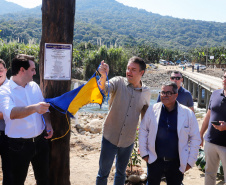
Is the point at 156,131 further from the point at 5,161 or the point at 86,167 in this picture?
the point at 86,167

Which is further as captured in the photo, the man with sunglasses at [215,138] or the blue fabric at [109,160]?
the man with sunglasses at [215,138]

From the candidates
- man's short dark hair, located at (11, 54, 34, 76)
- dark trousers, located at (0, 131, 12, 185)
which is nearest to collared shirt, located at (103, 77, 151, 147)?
man's short dark hair, located at (11, 54, 34, 76)

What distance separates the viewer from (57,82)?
2838 mm

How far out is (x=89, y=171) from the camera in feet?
14.6

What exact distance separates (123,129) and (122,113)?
0.62 feet

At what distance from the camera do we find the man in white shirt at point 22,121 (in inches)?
87.6

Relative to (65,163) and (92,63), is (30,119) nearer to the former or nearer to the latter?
(65,163)

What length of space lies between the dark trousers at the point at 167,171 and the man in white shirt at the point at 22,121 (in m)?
1.16

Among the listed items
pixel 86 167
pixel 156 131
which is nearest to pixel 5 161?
pixel 156 131

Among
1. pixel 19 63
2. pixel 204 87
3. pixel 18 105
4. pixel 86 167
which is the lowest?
pixel 86 167

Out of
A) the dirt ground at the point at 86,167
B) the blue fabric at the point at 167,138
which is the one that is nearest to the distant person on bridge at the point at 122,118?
the blue fabric at the point at 167,138

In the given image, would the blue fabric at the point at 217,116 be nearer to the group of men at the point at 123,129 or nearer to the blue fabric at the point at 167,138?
the group of men at the point at 123,129

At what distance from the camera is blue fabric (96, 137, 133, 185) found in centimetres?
283

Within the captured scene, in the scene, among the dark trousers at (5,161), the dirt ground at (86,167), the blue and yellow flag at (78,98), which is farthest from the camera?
the dirt ground at (86,167)
